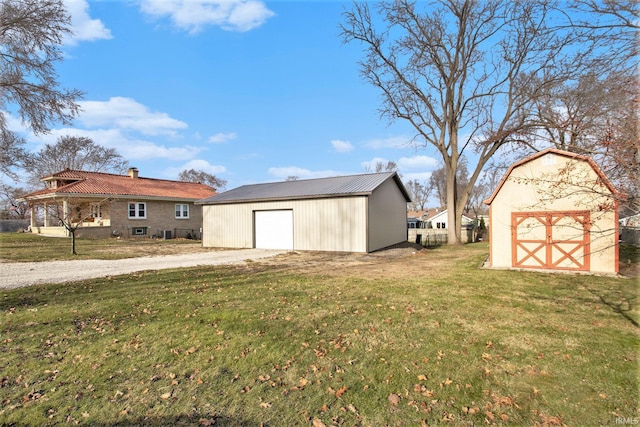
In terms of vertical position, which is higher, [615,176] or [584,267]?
[615,176]

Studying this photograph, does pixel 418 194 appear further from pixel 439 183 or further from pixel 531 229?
pixel 531 229

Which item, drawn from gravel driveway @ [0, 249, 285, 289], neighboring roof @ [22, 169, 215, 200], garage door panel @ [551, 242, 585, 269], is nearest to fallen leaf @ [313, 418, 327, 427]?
gravel driveway @ [0, 249, 285, 289]

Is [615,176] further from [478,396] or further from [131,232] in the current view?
[131,232]

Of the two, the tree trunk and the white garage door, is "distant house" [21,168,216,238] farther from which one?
the tree trunk

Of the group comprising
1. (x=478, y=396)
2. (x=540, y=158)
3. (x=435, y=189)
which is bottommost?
(x=478, y=396)

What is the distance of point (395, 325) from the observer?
532 centimetres

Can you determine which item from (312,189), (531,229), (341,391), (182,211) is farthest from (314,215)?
(182,211)

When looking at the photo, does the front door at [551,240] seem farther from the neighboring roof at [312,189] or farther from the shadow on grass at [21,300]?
the shadow on grass at [21,300]

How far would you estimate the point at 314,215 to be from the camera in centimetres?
1727

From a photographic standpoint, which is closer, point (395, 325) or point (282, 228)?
point (395, 325)

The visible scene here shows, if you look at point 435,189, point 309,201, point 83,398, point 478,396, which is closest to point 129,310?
point 83,398

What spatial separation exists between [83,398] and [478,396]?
400 centimetres

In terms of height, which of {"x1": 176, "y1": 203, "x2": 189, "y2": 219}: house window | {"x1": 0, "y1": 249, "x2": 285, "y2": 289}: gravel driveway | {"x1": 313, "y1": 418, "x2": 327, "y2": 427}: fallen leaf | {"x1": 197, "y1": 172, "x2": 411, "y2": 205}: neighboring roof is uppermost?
{"x1": 197, "y1": 172, "x2": 411, "y2": 205}: neighboring roof

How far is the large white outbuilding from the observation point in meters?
16.2
